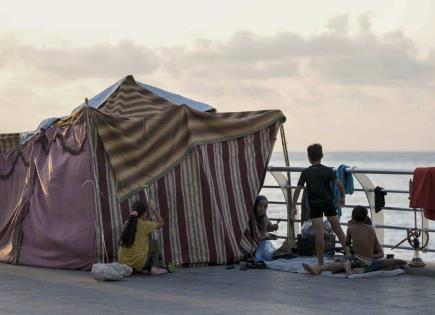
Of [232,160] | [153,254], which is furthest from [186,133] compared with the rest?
[153,254]

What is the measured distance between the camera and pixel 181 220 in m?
14.6

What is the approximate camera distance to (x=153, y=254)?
1376 cm

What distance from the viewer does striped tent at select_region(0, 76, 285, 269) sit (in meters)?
14.1

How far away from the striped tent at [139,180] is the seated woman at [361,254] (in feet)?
5.96

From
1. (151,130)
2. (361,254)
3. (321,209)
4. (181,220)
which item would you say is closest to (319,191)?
(321,209)

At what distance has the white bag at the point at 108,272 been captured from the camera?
12891 millimetres

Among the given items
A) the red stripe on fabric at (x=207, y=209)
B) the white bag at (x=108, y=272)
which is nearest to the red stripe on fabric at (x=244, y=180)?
the red stripe on fabric at (x=207, y=209)

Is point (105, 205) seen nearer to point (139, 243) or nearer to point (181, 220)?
point (139, 243)

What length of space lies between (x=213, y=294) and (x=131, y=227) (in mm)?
2050

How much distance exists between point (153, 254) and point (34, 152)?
9.69 feet

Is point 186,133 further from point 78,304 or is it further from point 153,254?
point 78,304

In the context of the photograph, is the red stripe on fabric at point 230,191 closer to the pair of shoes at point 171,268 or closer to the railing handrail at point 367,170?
the railing handrail at point 367,170

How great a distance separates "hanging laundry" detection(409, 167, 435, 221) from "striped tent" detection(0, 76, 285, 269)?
251 centimetres

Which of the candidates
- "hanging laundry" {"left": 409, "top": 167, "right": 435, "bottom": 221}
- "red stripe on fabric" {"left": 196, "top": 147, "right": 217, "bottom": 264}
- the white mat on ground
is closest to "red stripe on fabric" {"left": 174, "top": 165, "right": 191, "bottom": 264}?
"red stripe on fabric" {"left": 196, "top": 147, "right": 217, "bottom": 264}
